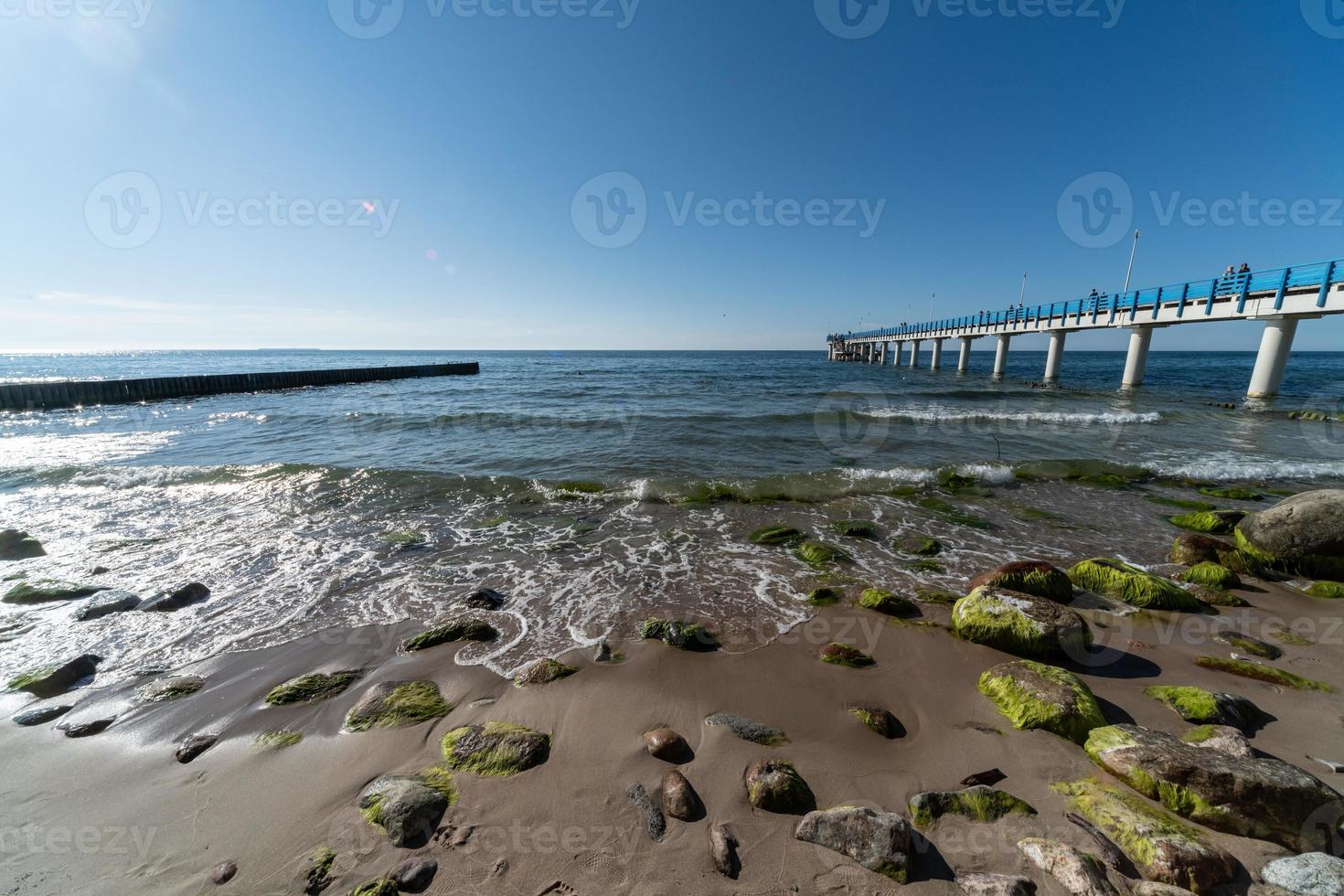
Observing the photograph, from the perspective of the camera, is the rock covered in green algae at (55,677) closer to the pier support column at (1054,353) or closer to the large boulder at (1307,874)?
the large boulder at (1307,874)

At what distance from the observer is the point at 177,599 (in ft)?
→ 19.2

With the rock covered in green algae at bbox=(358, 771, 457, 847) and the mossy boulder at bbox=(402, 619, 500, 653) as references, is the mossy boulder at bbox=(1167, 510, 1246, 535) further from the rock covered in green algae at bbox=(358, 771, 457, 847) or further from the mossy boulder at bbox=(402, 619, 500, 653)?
the rock covered in green algae at bbox=(358, 771, 457, 847)

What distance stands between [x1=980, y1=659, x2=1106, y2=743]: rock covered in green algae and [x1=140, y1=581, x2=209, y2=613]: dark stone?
369 inches

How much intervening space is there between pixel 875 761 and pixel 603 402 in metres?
26.3

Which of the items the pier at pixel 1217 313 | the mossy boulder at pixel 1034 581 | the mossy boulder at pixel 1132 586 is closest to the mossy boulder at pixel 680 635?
the mossy boulder at pixel 1034 581

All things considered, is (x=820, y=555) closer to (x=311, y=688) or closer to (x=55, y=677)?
(x=311, y=688)

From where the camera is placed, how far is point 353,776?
3393mm

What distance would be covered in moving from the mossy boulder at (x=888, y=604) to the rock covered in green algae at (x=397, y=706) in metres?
4.84

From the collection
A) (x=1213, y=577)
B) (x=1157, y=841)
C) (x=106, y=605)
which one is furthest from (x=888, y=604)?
(x=106, y=605)

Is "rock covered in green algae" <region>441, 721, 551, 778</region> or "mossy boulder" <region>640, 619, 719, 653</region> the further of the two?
"mossy boulder" <region>640, 619, 719, 653</region>

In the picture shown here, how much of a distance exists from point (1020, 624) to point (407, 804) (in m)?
5.78

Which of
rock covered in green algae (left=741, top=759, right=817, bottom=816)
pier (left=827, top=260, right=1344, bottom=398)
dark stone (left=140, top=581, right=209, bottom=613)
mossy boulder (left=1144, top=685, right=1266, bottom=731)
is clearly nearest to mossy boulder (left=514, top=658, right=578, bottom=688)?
rock covered in green algae (left=741, top=759, right=817, bottom=816)

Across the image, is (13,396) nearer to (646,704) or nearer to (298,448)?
(298,448)

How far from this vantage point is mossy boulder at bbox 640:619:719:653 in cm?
498
